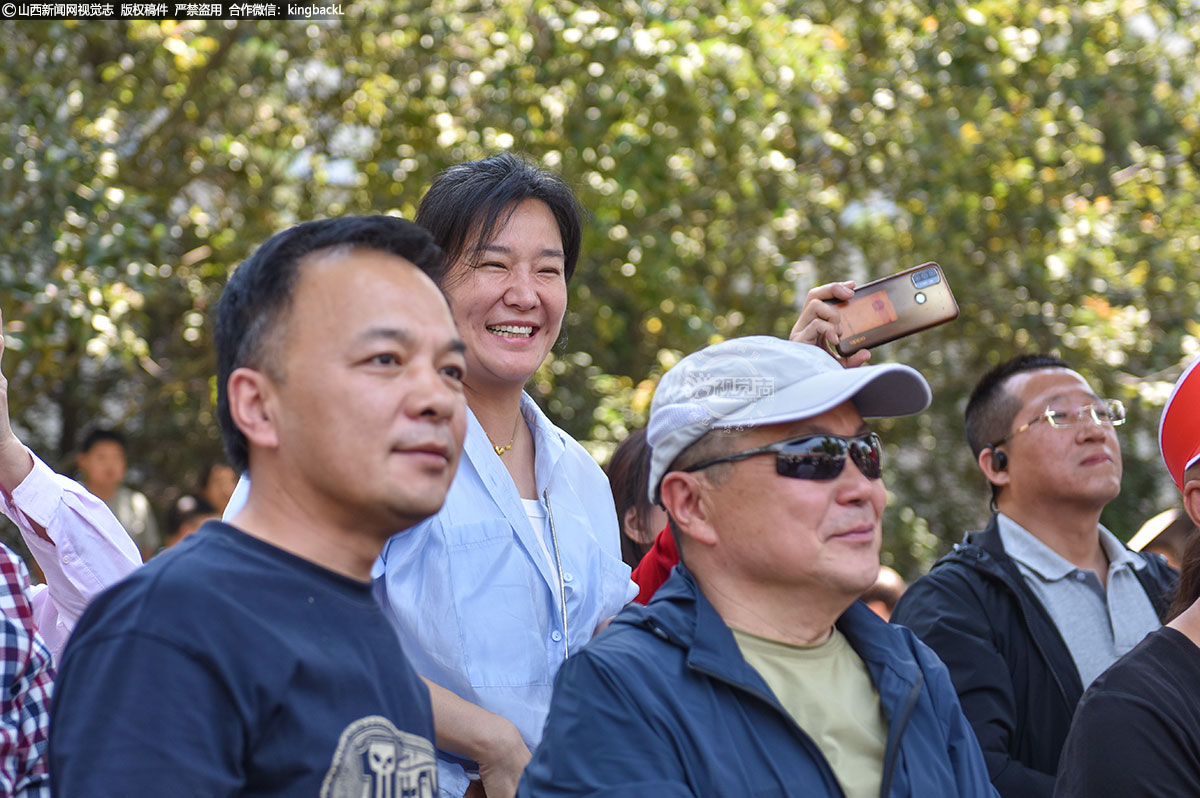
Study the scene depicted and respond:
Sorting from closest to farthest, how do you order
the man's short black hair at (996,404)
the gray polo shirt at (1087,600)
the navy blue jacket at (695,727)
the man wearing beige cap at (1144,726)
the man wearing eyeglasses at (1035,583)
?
the navy blue jacket at (695,727), the man wearing beige cap at (1144,726), the man wearing eyeglasses at (1035,583), the gray polo shirt at (1087,600), the man's short black hair at (996,404)

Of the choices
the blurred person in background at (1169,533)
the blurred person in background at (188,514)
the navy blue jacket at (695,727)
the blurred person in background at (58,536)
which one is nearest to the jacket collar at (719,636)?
the navy blue jacket at (695,727)

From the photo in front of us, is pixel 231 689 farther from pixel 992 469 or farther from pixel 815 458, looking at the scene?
pixel 992 469

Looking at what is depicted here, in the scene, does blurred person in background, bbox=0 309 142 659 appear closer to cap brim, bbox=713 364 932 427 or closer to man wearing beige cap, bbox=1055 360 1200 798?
cap brim, bbox=713 364 932 427

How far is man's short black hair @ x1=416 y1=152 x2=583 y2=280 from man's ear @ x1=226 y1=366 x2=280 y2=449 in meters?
1.09

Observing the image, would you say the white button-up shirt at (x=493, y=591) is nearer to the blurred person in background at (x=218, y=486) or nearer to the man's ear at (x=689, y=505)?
the man's ear at (x=689, y=505)

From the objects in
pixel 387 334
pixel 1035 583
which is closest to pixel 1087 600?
pixel 1035 583

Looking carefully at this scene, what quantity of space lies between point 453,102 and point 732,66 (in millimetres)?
1792

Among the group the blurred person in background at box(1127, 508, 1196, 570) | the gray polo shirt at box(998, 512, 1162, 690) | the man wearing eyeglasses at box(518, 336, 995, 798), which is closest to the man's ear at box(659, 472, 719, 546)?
the man wearing eyeglasses at box(518, 336, 995, 798)

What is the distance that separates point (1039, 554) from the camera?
369cm

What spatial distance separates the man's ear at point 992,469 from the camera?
12.9ft

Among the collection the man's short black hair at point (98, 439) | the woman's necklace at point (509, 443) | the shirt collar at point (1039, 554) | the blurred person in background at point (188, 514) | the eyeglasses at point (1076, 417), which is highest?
the woman's necklace at point (509, 443)

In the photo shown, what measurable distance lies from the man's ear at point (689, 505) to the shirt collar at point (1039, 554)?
1.68 metres

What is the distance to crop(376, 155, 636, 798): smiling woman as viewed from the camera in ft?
7.97

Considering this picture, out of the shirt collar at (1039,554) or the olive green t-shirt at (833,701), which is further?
the shirt collar at (1039,554)
